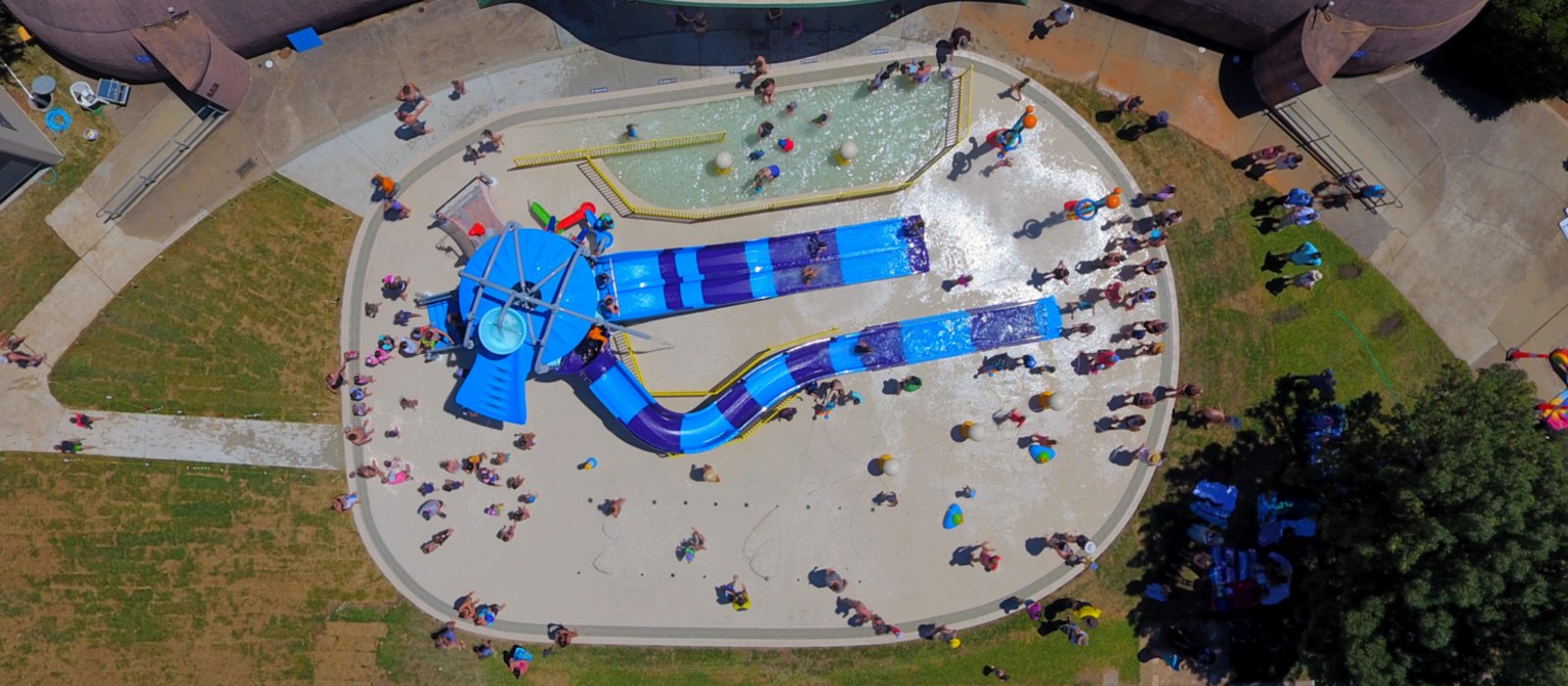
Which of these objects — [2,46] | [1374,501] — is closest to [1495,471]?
[1374,501]

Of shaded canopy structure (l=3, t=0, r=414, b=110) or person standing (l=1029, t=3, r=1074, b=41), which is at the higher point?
shaded canopy structure (l=3, t=0, r=414, b=110)

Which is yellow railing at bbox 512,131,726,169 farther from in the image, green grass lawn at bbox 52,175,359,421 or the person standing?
the person standing

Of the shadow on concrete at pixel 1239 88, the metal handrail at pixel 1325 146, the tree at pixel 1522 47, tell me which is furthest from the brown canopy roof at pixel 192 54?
the tree at pixel 1522 47

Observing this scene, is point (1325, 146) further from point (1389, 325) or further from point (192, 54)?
point (192, 54)

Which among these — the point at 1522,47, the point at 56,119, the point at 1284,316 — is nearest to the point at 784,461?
the point at 1284,316

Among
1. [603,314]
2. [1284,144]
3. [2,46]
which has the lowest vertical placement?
[603,314]

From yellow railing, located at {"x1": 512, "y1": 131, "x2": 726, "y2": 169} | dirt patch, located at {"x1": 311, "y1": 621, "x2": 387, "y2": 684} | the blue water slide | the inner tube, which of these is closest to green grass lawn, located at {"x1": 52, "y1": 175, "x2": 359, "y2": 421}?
the inner tube

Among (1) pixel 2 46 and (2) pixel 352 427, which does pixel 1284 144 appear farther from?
(1) pixel 2 46
